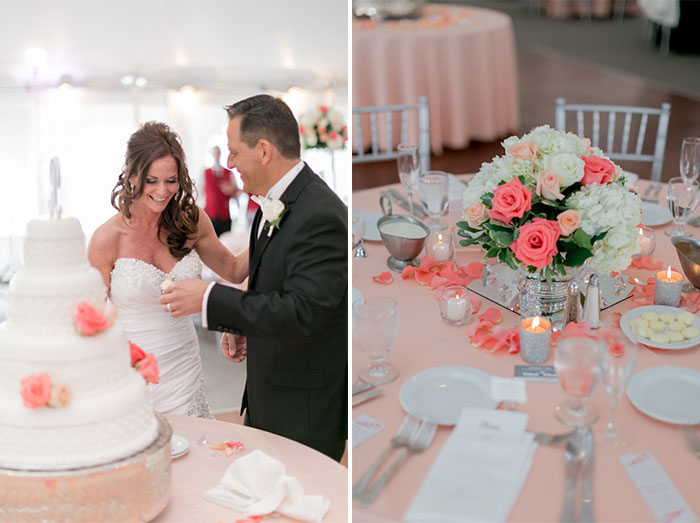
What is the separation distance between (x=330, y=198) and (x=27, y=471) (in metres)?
0.81

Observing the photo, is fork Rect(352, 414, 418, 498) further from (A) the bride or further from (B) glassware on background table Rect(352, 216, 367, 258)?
(B) glassware on background table Rect(352, 216, 367, 258)

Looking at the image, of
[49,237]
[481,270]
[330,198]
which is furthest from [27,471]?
[481,270]

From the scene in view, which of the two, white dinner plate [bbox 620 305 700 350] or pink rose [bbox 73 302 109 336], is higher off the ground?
pink rose [bbox 73 302 109 336]

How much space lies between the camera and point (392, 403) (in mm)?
1574

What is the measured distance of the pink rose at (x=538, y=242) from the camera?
5.52 feet

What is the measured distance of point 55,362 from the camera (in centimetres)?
127

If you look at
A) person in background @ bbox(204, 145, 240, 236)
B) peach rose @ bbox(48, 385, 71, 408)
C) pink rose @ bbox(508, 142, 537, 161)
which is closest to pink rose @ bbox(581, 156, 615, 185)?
pink rose @ bbox(508, 142, 537, 161)

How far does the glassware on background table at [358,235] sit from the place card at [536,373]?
0.69m

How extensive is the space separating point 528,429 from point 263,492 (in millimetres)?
501

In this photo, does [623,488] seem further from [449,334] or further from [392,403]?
[449,334]

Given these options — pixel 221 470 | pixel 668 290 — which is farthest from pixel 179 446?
pixel 668 290

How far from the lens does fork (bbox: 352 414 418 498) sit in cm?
135

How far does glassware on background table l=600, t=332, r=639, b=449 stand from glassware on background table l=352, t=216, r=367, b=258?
906 mm

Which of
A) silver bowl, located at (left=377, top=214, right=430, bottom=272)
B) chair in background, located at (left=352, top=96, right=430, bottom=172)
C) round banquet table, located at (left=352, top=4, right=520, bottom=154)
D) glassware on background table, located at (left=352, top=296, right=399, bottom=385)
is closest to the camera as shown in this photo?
glassware on background table, located at (left=352, top=296, right=399, bottom=385)
